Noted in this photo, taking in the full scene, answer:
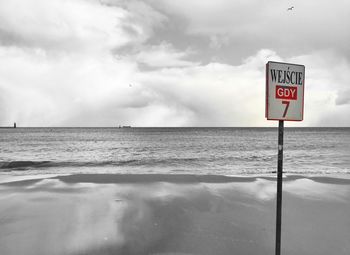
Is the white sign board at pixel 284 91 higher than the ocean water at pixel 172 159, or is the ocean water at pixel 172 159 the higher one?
the white sign board at pixel 284 91

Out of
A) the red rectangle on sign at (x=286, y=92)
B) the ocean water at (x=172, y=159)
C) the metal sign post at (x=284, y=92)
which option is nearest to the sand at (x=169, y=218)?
the metal sign post at (x=284, y=92)

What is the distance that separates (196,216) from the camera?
7293 mm

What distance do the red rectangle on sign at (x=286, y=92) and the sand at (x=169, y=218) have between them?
3.32m

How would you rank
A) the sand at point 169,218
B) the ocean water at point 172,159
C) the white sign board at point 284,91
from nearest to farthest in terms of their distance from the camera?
1. the white sign board at point 284,91
2. the sand at point 169,218
3. the ocean water at point 172,159

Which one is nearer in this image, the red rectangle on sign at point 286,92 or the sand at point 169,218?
the red rectangle on sign at point 286,92

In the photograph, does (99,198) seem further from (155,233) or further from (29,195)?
(155,233)

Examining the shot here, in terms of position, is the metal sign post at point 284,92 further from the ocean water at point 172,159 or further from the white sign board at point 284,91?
the ocean water at point 172,159

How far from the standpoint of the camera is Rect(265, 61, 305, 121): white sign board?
3210 millimetres

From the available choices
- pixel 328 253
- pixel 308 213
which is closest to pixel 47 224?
pixel 328 253

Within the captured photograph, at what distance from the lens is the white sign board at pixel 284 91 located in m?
3.21

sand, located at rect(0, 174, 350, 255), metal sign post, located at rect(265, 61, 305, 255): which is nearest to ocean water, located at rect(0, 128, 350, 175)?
sand, located at rect(0, 174, 350, 255)

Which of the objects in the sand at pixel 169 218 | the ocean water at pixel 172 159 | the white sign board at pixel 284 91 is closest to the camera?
the white sign board at pixel 284 91

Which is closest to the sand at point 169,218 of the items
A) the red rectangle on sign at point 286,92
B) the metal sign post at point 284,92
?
the metal sign post at point 284,92

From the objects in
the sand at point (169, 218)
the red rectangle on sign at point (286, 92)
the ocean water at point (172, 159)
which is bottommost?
the ocean water at point (172, 159)
